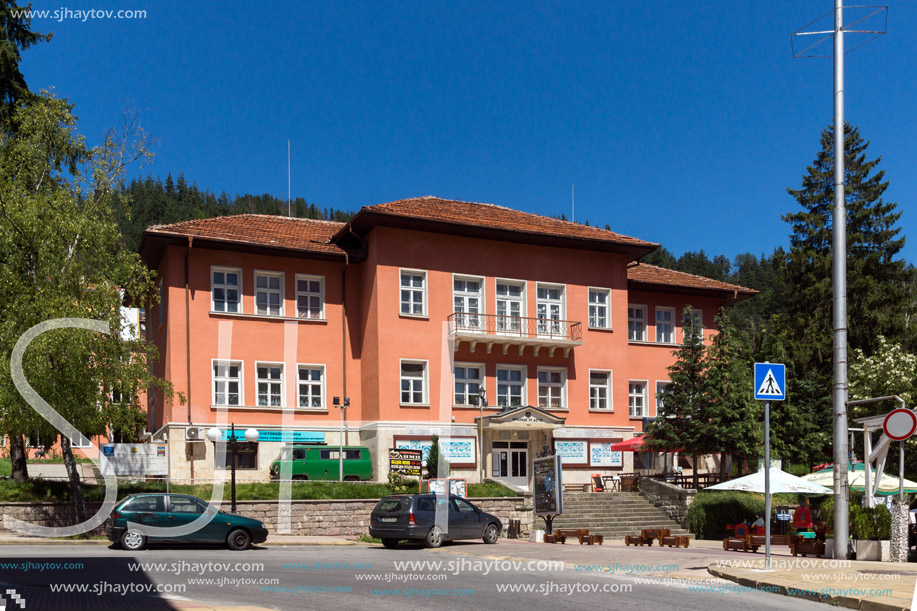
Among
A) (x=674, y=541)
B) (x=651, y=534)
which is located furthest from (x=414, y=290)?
(x=674, y=541)

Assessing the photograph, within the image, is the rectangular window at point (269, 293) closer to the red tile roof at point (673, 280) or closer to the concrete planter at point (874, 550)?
the red tile roof at point (673, 280)

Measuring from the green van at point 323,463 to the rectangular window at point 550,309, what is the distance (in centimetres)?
971

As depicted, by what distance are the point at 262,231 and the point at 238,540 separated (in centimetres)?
1950

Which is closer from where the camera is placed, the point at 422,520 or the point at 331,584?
the point at 331,584

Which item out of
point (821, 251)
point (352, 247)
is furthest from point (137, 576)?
point (821, 251)

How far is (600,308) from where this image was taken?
41.8 metres

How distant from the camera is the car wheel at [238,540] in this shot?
69.9 feet

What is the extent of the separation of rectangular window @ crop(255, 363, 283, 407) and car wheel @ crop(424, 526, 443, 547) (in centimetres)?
1549

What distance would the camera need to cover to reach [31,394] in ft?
78.6

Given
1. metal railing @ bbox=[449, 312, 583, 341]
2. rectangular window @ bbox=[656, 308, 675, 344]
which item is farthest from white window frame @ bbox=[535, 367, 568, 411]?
rectangular window @ bbox=[656, 308, 675, 344]

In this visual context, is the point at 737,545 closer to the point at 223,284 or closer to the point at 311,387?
the point at 311,387

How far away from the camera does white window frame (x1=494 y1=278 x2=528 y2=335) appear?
127ft

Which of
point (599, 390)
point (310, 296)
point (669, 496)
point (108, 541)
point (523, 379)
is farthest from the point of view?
point (599, 390)

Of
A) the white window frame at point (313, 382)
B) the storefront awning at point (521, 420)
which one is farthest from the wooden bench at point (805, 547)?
the white window frame at point (313, 382)
